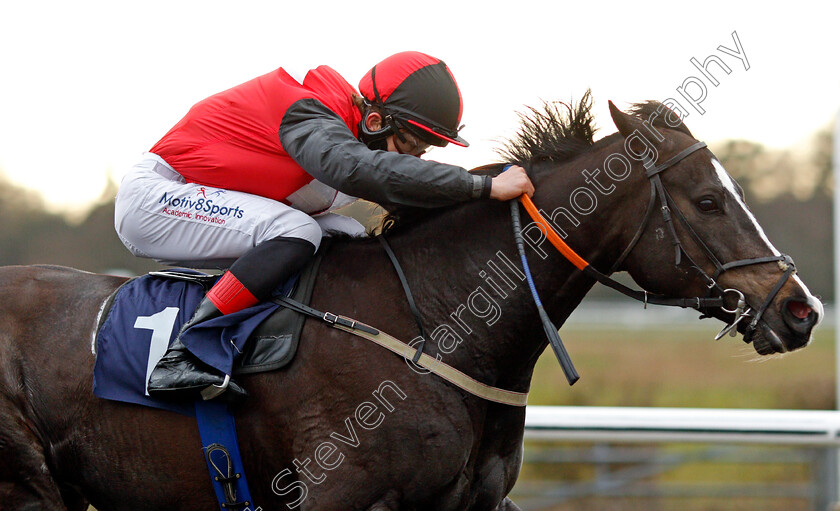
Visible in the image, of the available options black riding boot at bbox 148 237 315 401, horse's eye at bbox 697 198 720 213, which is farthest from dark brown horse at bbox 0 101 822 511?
black riding boot at bbox 148 237 315 401

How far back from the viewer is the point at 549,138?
10.9ft

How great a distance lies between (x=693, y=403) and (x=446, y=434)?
1078cm

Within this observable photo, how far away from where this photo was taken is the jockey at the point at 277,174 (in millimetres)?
3029

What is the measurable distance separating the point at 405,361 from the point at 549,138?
3.46ft

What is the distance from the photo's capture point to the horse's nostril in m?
2.80

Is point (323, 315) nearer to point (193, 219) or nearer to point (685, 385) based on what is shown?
point (193, 219)

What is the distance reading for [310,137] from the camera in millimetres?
3070

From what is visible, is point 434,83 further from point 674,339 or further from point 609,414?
point 674,339

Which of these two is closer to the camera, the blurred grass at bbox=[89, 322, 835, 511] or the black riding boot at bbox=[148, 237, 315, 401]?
the black riding boot at bbox=[148, 237, 315, 401]

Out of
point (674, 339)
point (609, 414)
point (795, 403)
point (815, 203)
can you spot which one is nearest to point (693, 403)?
point (795, 403)

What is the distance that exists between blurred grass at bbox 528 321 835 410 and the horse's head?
4.51 meters

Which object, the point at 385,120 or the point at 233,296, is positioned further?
the point at 385,120

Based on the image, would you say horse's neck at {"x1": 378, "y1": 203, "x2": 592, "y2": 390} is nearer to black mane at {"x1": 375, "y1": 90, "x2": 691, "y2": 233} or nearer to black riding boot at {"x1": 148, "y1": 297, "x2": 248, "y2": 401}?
black mane at {"x1": 375, "y1": 90, "x2": 691, "y2": 233}

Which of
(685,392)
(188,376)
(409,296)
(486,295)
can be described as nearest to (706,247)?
(486,295)
